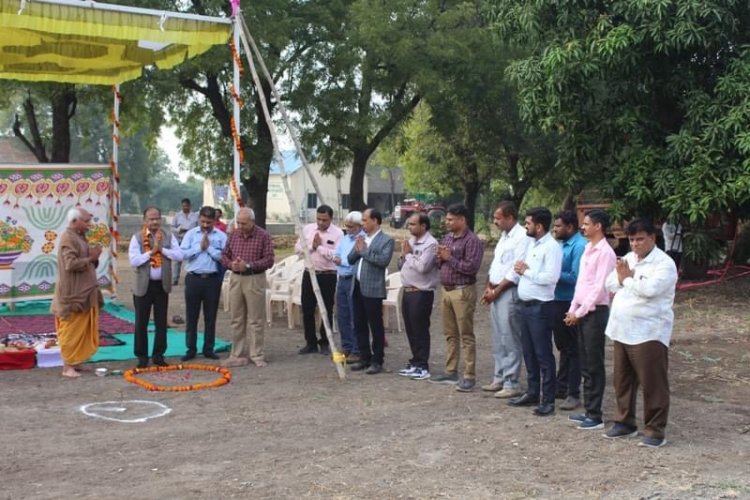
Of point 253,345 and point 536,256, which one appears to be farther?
point 253,345

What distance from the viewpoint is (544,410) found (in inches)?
270

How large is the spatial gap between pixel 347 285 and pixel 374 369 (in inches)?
39.0

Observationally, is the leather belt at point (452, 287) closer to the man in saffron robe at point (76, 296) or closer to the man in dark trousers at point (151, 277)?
the man in dark trousers at point (151, 277)

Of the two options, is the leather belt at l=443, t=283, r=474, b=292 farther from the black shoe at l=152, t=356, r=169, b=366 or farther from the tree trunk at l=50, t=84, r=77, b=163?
the tree trunk at l=50, t=84, r=77, b=163

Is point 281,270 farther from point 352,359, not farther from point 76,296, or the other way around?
point 76,296

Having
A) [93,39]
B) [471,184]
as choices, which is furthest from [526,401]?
[471,184]

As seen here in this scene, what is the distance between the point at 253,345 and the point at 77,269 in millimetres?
2029

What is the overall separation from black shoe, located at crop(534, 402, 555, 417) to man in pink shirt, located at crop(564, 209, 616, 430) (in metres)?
0.36

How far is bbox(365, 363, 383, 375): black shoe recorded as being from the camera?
8635 mm

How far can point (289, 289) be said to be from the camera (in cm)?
1196

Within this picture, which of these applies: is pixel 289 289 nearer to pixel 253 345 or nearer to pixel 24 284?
pixel 253 345

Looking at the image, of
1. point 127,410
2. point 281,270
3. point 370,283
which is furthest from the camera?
point 281,270

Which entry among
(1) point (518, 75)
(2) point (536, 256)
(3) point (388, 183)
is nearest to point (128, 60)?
(1) point (518, 75)

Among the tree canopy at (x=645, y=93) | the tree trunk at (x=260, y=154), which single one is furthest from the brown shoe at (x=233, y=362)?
the tree trunk at (x=260, y=154)
